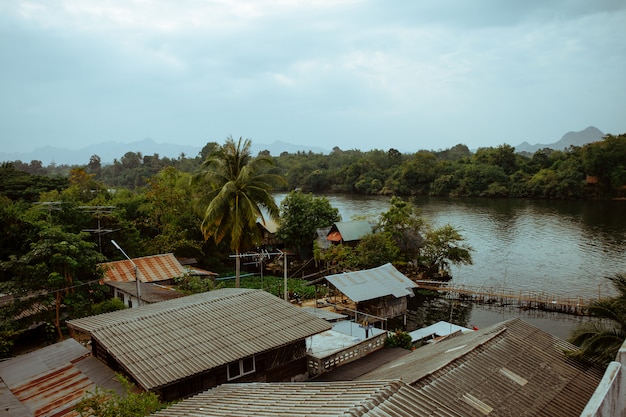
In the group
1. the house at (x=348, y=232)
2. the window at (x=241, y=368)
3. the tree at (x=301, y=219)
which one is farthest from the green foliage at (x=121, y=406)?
the tree at (x=301, y=219)

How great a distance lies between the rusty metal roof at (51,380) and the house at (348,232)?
25610 mm

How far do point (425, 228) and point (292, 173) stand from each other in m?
76.5

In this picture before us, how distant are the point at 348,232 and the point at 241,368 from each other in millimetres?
25972

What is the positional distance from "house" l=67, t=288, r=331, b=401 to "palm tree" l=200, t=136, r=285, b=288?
819cm

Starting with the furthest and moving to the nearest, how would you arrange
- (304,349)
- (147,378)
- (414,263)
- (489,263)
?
1. (489,263)
2. (414,263)
3. (304,349)
4. (147,378)

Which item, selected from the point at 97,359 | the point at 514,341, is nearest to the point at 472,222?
the point at 514,341

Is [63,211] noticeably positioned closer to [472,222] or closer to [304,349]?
[304,349]

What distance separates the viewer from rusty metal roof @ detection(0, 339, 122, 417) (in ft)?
34.6

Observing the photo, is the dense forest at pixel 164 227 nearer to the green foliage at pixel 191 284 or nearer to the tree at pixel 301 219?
the tree at pixel 301 219

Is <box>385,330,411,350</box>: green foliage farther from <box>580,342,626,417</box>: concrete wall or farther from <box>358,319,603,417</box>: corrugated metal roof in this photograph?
<box>580,342,626,417</box>: concrete wall

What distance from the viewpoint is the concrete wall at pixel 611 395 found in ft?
19.7

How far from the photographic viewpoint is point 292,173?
111 meters

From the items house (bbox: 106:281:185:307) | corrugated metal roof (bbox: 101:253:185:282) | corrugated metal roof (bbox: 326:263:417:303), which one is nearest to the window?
house (bbox: 106:281:185:307)

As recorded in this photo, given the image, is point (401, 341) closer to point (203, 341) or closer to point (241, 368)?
point (241, 368)
